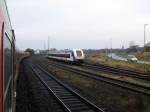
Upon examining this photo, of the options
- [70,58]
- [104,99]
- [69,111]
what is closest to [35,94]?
[104,99]

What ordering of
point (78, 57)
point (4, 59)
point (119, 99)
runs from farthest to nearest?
point (78, 57) → point (119, 99) → point (4, 59)

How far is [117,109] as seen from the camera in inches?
464

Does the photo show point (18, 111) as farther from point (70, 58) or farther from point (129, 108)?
point (70, 58)

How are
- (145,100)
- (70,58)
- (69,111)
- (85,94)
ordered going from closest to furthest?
(69,111), (145,100), (85,94), (70,58)

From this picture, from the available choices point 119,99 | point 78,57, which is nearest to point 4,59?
point 119,99

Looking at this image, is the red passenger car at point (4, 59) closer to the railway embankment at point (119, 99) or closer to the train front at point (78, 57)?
the railway embankment at point (119, 99)

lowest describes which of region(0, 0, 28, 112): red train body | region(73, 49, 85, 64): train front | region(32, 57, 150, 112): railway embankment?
region(32, 57, 150, 112): railway embankment

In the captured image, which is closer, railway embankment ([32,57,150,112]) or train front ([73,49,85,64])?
railway embankment ([32,57,150,112])

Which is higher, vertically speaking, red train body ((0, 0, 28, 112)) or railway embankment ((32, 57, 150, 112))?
red train body ((0, 0, 28, 112))

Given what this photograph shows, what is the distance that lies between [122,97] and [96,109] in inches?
150

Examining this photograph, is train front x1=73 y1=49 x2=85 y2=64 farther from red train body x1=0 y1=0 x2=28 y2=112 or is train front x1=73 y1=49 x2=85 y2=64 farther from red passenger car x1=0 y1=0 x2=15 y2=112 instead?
red passenger car x1=0 y1=0 x2=15 y2=112

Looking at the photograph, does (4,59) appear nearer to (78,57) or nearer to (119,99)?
(119,99)

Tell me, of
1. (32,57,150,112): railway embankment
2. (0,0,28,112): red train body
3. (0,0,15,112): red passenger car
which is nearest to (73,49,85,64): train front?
(32,57,150,112): railway embankment

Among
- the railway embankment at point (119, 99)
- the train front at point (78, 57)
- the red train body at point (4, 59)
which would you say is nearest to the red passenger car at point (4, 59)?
the red train body at point (4, 59)
